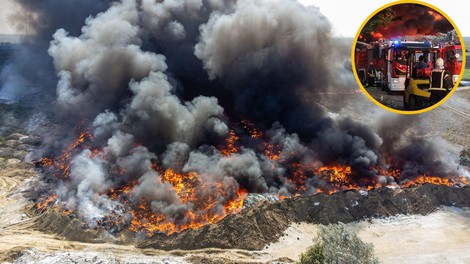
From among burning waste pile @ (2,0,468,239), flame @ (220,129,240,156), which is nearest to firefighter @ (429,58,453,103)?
burning waste pile @ (2,0,468,239)

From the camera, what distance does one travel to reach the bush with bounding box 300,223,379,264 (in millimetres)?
22281

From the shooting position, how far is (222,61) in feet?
163

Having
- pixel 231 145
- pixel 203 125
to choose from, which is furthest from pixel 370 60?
pixel 203 125

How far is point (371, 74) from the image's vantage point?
814 inches

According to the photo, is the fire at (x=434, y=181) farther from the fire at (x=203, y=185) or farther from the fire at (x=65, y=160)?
the fire at (x=65, y=160)

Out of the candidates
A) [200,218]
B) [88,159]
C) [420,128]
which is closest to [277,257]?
[200,218]

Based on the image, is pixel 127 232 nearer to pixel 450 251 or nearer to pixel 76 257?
pixel 76 257

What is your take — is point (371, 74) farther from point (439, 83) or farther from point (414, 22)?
point (439, 83)

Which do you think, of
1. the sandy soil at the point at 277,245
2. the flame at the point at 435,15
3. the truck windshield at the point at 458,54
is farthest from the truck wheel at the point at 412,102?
the sandy soil at the point at 277,245

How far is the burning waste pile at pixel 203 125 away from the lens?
3531 cm

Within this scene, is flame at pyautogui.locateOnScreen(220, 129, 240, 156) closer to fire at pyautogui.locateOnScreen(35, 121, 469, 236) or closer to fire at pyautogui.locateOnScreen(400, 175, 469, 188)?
fire at pyautogui.locateOnScreen(35, 121, 469, 236)

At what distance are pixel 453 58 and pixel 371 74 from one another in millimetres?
3788

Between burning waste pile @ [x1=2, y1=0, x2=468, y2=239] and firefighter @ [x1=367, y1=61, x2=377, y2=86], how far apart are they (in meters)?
16.5

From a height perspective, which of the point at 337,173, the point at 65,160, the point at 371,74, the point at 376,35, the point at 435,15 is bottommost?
the point at 337,173
